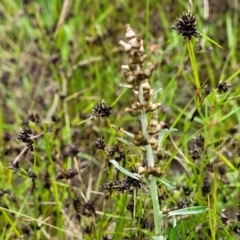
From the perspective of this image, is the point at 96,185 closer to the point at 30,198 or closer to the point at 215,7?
the point at 30,198

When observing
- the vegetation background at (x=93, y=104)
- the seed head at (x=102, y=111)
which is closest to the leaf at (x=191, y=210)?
the vegetation background at (x=93, y=104)

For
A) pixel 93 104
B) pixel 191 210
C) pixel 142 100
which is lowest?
pixel 191 210

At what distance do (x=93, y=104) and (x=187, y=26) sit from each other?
101 centimetres

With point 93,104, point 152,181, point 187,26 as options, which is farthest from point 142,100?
point 93,104

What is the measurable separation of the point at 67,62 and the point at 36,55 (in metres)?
0.17

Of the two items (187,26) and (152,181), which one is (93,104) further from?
(152,181)

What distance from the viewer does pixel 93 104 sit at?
7.29 feet

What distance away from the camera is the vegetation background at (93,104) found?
1.52 metres

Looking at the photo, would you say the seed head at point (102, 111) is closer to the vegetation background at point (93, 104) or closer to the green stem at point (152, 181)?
the vegetation background at point (93, 104)

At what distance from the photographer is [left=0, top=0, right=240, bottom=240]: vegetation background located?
152 centimetres

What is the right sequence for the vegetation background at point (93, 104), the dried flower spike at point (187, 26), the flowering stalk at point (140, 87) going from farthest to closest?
the vegetation background at point (93, 104) → the dried flower spike at point (187, 26) → the flowering stalk at point (140, 87)

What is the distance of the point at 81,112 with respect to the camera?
7.29 feet

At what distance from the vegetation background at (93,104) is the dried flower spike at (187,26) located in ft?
0.82

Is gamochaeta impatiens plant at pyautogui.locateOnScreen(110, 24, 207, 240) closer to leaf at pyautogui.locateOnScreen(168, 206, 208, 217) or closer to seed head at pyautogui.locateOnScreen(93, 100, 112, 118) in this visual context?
leaf at pyautogui.locateOnScreen(168, 206, 208, 217)
